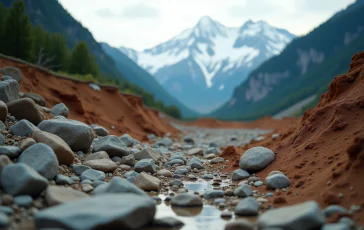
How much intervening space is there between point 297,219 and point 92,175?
13.0 ft

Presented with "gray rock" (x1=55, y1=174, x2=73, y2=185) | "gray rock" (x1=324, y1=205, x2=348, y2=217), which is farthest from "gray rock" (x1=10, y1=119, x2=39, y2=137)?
"gray rock" (x1=324, y1=205, x2=348, y2=217)

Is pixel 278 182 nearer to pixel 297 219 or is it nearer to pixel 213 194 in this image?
pixel 213 194

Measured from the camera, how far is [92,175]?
6.50 metres

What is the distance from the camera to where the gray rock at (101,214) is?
146 inches

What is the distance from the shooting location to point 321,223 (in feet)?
13.1

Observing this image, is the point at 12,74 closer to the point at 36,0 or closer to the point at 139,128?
A: the point at 139,128

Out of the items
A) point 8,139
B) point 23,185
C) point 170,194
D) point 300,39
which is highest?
point 300,39

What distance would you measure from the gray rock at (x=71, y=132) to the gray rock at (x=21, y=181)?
2844 millimetres

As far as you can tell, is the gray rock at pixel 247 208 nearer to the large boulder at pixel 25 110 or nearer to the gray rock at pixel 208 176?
the gray rock at pixel 208 176

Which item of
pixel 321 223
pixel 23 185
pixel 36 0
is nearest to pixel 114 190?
pixel 23 185

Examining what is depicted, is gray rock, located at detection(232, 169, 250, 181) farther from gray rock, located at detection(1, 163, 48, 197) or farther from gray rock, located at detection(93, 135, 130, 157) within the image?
gray rock, located at detection(1, 163, 48, 197)

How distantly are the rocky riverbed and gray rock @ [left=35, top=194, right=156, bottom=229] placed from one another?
0.01 metres

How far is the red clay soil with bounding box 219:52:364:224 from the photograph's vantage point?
16.1 ft

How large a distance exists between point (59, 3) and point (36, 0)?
57.8 ft
